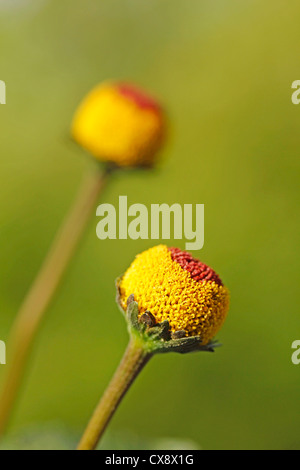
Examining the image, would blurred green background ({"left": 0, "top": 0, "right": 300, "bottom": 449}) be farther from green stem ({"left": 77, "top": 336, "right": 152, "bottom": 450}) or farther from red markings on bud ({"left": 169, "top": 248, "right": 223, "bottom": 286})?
red markings on bud ({"left": 169, "top": 248, "right": 223, "bottom": 286})

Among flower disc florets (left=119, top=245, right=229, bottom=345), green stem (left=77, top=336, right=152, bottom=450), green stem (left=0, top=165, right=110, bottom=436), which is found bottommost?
green stem (left=77, top=336, right=152, bottom=450)

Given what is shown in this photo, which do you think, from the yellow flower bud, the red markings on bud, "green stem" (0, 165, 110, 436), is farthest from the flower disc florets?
the yellow flower bud

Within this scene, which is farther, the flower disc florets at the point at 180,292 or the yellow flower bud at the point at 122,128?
the yellow flower bud at the point at 122,128

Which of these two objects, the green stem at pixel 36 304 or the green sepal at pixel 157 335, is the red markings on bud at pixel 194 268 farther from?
the green stem at pixel 36 304

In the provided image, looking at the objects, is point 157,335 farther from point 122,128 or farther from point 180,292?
point 122,128

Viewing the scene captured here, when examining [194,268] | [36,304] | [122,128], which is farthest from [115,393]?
[122,128]

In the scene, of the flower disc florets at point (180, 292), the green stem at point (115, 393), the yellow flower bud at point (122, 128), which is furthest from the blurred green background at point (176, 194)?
the flower disc florets at point (180, 292)
